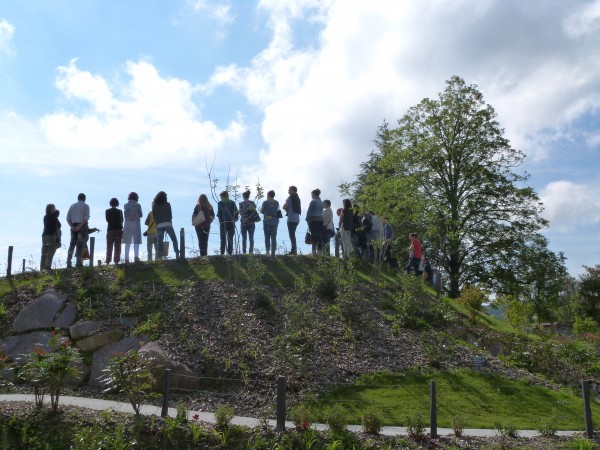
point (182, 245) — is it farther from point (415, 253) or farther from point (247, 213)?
point (415, 253)

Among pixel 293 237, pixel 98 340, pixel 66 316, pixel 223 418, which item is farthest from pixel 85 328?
pixel 293 237

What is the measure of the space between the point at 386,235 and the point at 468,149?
11.9 metres

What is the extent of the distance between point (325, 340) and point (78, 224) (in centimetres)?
899

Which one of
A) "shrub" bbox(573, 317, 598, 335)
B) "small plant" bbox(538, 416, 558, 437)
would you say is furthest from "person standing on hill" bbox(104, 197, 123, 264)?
"shrub" bbox(573, 317, 598, 335)

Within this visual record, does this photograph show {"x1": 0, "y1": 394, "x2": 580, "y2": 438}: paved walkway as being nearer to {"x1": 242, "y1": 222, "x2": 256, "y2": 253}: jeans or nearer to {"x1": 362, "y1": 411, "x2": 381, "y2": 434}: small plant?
{"x1": 362, "y1": 411, "x2": 381, "y2": 434}: small plant

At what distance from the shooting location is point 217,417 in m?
10.5

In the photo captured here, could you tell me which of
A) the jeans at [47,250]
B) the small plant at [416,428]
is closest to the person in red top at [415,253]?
the small plant at [416,428]

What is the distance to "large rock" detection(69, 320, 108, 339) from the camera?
15312mm

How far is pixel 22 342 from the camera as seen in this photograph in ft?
50.6

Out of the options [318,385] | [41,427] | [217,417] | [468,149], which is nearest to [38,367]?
[41,427]

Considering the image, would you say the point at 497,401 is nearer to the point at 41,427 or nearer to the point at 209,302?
the point at 209,302

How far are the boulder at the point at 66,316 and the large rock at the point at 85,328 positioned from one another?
0.35 meters

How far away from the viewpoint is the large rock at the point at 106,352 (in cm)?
1389

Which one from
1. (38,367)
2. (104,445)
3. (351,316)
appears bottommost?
(104,445)
